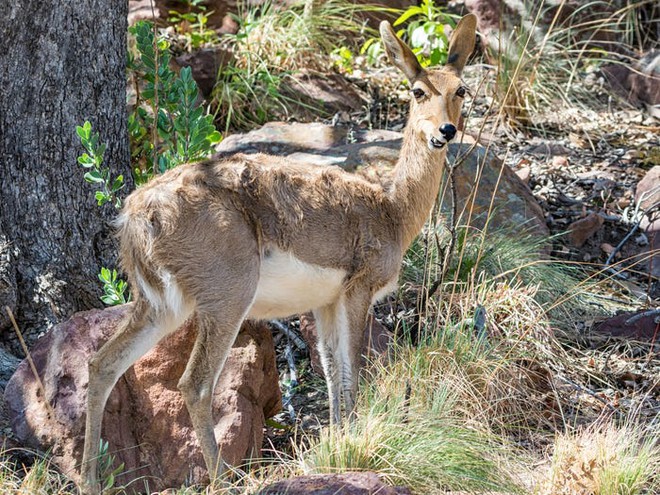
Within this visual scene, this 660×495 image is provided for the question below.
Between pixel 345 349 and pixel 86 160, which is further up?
pixel 86 160

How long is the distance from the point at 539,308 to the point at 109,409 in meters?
3.43

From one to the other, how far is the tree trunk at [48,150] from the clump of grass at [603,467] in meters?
3.21

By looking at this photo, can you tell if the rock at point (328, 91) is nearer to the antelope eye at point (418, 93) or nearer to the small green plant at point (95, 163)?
the antelope eye at point (418, 93)

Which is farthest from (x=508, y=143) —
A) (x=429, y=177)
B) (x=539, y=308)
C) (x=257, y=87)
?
(x=429, y=177)

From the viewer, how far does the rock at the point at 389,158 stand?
28.0 feet

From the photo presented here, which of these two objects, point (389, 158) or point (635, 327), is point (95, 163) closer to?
point (389, 158)

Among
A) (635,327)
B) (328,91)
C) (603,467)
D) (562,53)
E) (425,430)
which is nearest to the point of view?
(603,467)

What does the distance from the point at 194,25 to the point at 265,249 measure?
21.1 ft

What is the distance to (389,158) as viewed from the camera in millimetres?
8445

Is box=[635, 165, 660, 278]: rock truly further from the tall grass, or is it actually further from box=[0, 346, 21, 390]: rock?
box=[0, 346, 21, 390]: rock

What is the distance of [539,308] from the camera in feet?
24.6

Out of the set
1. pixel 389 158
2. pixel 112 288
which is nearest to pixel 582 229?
pixel 389 158

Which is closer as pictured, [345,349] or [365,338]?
[345,349]

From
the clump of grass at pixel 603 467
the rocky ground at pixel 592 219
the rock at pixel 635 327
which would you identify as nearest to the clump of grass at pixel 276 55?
the rocky ground at pixel 592 219
